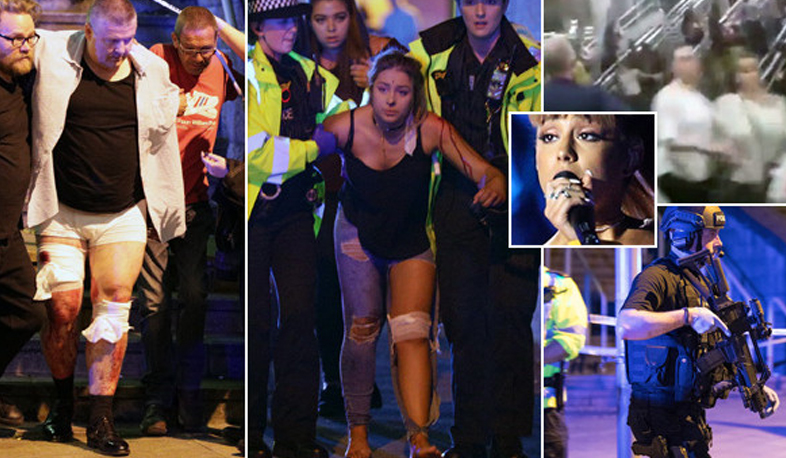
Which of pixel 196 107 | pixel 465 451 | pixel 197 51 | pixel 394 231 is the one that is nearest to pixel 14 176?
pixel 196 107

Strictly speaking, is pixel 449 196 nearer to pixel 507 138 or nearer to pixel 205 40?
pixel 507 138

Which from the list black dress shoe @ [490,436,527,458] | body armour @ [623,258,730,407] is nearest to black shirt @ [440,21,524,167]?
body armour @ [623,258,730,407]

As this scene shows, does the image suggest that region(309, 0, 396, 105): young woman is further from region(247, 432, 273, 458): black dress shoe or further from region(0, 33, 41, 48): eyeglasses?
region(247, 432, 273, 458): black dress shoe

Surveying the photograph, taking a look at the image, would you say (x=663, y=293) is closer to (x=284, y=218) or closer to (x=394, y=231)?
(x=394, y=231)

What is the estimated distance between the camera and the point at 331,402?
483 centimetres

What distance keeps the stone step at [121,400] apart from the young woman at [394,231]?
23.3 inches

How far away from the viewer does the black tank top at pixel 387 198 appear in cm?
481

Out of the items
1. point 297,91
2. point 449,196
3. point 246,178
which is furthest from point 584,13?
point 246,178

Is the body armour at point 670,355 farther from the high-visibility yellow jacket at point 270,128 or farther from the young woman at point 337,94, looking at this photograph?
the high-visibility yellow jacket at point 270,128

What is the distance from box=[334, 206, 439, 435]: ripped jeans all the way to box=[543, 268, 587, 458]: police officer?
51 cm

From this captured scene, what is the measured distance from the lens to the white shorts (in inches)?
180

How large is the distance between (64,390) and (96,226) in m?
0.73

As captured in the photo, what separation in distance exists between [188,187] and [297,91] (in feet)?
2.19

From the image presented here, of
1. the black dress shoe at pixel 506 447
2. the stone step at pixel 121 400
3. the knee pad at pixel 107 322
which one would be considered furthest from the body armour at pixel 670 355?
the knee pad at pixel 107 322
